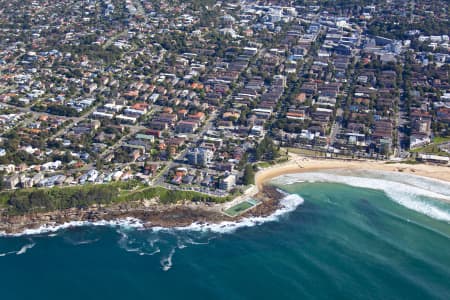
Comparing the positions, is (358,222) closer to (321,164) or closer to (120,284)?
(321,164)

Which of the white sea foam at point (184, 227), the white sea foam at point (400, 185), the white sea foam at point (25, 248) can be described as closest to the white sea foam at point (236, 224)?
the white sea foam at point (184, 227)

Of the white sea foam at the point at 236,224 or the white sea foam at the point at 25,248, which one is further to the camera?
the white sea foam at the point at 236,224

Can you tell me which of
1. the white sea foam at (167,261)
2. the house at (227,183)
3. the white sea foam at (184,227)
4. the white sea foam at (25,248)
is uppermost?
the house at (227,183)

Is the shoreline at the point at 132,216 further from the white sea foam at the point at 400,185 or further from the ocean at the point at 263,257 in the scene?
the white sea foam at the point at 400,185

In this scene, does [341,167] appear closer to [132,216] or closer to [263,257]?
[263,257]

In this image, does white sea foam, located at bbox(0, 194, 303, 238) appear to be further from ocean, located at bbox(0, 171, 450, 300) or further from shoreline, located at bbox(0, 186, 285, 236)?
ocean, located at bbox(0, 171, 450, 300)

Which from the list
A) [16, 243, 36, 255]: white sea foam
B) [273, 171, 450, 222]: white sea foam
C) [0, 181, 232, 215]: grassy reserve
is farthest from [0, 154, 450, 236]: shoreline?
[273, 171, 450, 222]: white sea foam

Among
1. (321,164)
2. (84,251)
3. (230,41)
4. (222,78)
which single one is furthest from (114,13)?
(84,251)
